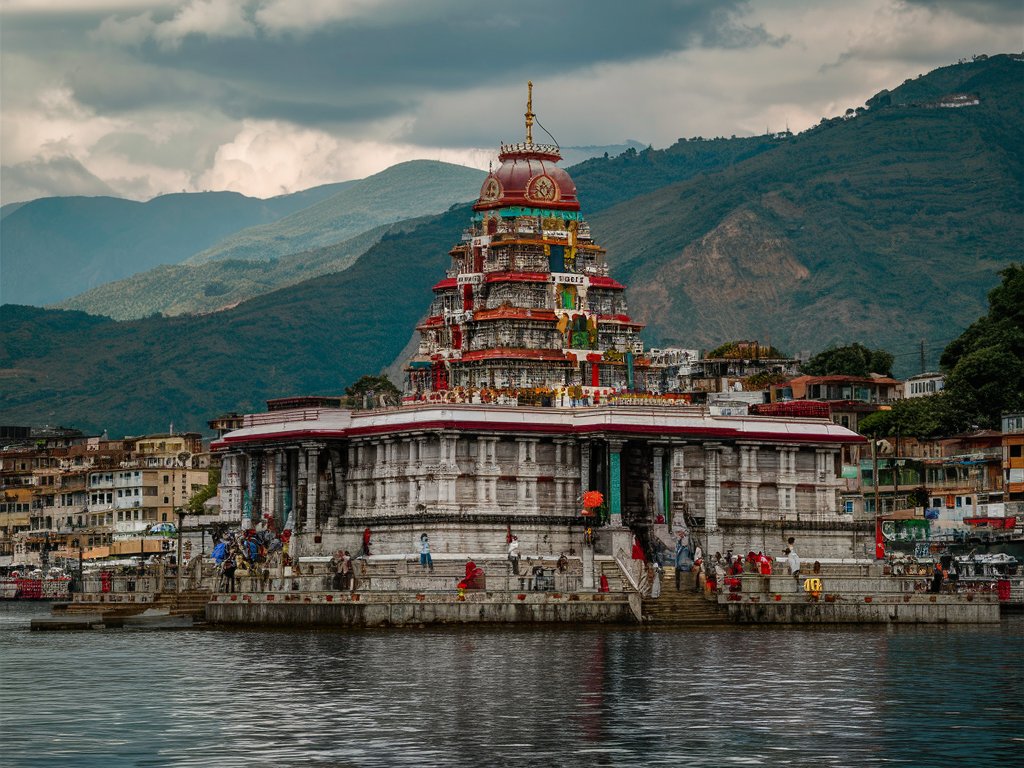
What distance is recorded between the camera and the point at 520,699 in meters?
74.4

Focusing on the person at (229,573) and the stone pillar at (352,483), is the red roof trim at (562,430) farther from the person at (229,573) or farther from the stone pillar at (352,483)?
the person at (229,573)

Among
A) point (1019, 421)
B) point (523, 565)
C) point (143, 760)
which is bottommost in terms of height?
point (143, 760)

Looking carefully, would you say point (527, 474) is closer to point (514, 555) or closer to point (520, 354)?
point (514, 555)

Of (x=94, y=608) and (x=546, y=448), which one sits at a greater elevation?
(x=546, y=448)

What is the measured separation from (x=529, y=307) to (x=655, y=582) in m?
33.4

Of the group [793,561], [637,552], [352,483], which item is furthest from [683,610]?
[352,483]

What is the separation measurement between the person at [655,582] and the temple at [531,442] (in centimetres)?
629

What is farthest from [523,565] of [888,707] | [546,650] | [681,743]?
[681,743]

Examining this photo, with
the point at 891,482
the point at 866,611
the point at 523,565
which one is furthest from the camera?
the point at 891,482

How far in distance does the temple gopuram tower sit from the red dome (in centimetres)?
7

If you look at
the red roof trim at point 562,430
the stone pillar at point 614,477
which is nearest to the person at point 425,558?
the red roof trim at point 562,430

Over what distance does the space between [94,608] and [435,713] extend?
57.4 metres

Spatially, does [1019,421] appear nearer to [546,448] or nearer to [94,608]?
[546,448]

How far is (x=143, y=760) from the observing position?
61.7 m
